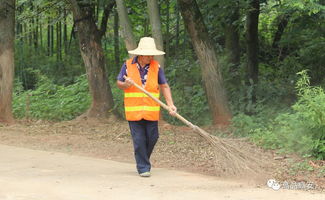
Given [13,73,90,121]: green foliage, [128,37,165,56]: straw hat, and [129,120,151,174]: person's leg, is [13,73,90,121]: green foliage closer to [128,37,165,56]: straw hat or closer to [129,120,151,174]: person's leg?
[129,120,151,174]: person's leg

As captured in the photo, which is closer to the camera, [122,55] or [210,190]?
[210,190]

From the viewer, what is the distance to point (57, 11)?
18.5 m

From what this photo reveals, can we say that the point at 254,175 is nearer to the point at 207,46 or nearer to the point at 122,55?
the point at 207,46

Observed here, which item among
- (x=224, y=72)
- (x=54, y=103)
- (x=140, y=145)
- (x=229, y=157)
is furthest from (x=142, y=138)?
(x=224, y=72)

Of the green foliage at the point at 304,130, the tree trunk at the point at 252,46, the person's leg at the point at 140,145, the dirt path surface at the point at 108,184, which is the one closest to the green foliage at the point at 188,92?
the tree trunk at the point at 252,46

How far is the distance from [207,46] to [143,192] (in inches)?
240

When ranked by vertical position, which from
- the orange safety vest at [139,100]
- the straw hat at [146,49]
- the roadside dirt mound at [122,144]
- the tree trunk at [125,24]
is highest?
the tree trunk at [125,24]

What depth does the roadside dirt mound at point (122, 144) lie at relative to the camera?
7.44m

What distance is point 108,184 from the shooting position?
21.5 feet

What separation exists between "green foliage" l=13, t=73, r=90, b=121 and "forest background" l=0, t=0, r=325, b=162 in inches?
1.2

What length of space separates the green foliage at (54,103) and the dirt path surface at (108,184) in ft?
19.3

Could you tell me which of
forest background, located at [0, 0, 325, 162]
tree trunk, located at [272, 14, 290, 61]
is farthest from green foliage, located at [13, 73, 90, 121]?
tree trunk, located at [272, 14, 290, 61]

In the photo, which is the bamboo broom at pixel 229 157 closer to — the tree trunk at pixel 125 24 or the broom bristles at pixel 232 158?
the broom bristles at pixel 232 158

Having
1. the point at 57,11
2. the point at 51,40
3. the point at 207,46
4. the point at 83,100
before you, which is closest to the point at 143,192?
the point at 207,46
